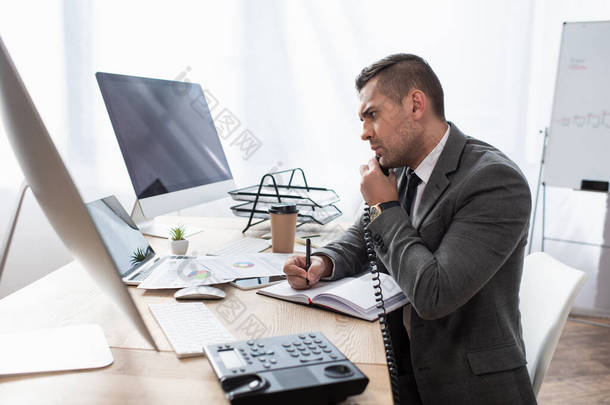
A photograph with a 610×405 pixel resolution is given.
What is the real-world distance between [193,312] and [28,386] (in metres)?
0.33

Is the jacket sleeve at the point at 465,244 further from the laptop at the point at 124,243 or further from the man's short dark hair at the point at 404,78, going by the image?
the laptop at the point at 124,243

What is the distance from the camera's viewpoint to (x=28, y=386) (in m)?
0.73

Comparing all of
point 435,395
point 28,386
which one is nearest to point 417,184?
point 435,395

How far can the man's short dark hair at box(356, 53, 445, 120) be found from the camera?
4.24 ft

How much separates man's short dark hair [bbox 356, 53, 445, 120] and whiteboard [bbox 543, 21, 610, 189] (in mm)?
1766

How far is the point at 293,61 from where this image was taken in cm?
290

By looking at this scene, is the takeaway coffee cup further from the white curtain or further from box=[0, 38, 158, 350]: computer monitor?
the white curtain

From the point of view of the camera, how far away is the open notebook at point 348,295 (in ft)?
3.41

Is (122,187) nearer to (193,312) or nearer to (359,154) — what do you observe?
(359,154)

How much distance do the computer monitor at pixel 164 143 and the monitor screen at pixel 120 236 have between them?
0.13m

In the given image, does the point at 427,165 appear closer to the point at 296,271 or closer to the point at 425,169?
the point at 425,169

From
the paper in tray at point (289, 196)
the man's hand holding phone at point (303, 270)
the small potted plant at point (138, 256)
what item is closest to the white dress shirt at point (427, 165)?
the man's hand holding phone at point (303, 270)

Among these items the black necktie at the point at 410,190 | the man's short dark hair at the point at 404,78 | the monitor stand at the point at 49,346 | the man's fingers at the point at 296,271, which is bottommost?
the monitor stand at the point at 49,346

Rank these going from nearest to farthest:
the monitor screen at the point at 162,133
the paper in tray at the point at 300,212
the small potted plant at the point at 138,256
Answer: the small potted plant at the point at 138,256
the monitor screen at the point at 162,133
the paper in tray at the point at 300,212
